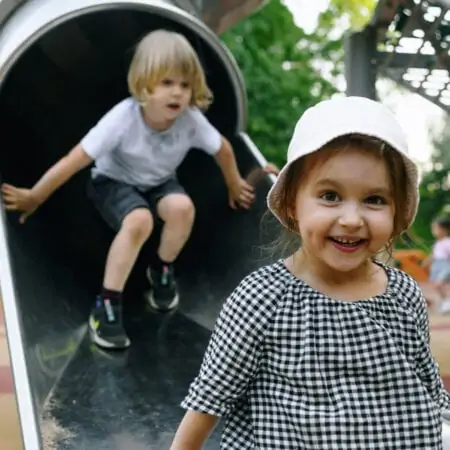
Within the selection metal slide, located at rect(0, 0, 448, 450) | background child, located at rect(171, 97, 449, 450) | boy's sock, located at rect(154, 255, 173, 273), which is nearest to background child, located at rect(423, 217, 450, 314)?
metal slide, located at rect(0, 0, 448, 450)

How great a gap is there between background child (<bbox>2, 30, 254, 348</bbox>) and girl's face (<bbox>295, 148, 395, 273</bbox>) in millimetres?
1532

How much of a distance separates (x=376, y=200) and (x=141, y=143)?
177 cm

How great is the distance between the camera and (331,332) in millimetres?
1121

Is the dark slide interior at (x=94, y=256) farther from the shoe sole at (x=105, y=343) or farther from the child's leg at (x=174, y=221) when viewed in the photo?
the child's leg at (x=174, y=221)

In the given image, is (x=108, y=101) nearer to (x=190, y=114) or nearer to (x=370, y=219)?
(x=190, y=114)

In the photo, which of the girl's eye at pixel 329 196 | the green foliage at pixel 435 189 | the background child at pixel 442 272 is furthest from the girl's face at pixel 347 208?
the green foliage at pixel 435 189

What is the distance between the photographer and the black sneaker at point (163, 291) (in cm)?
298

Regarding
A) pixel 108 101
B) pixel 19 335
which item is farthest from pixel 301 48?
pixel 19 335

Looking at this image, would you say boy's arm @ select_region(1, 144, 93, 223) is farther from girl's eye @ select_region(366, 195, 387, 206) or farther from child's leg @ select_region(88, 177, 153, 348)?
girl's eye @ select_region(366, 195, 387, 206)

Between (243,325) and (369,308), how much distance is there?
0.17 metres

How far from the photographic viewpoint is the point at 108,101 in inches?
138

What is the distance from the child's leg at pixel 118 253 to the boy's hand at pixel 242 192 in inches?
15.0

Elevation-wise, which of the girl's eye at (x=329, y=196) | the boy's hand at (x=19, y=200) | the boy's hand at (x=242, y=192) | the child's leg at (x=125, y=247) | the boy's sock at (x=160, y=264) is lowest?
the boy's sock at (x=160, y=264)

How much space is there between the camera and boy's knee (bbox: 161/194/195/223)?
9.53ft
